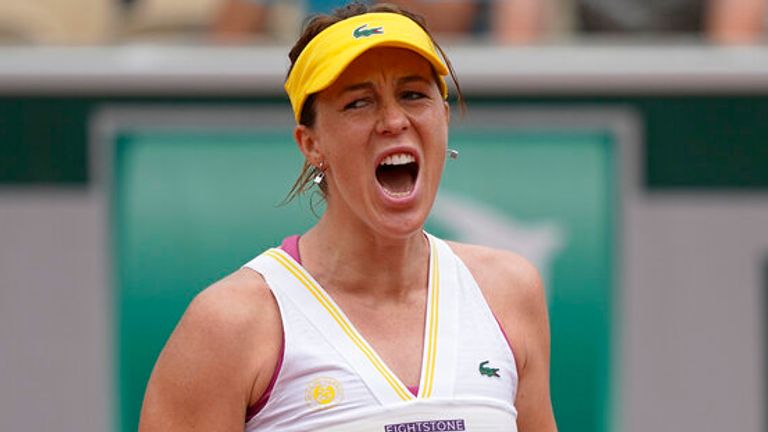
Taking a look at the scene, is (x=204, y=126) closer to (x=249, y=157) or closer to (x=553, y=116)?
(x=249, y=157)

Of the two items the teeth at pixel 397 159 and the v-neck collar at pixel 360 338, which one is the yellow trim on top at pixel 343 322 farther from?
the teeth at pixel 397 159

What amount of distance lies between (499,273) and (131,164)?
9.06ft

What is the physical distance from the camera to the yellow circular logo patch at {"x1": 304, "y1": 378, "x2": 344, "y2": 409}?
254cm

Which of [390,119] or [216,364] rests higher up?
[390,119]

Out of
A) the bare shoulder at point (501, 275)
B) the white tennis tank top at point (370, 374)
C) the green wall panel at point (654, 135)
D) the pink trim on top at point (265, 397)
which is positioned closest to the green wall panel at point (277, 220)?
the green wall panel at point (654, 135)

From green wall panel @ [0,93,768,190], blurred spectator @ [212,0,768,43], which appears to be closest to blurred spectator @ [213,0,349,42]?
blurred spectator @ [212,0,768,43]

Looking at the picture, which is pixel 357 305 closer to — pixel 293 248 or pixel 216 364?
pixel 293 248

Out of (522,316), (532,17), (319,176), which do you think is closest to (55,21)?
(532,17)

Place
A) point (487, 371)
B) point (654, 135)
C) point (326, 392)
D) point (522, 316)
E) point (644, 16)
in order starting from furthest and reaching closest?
point (644, 16), point (654, 135), point (522, 316), point (487, 371), point (326, 392)

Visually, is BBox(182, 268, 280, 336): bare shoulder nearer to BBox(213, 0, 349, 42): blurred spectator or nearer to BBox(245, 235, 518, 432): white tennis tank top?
BBox(245, 235, 518, 432): white tennis tank top

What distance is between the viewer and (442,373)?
8.55ft

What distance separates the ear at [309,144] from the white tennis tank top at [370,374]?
0.17 meters

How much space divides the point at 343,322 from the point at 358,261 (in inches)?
5.5

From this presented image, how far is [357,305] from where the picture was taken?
2.68 m
